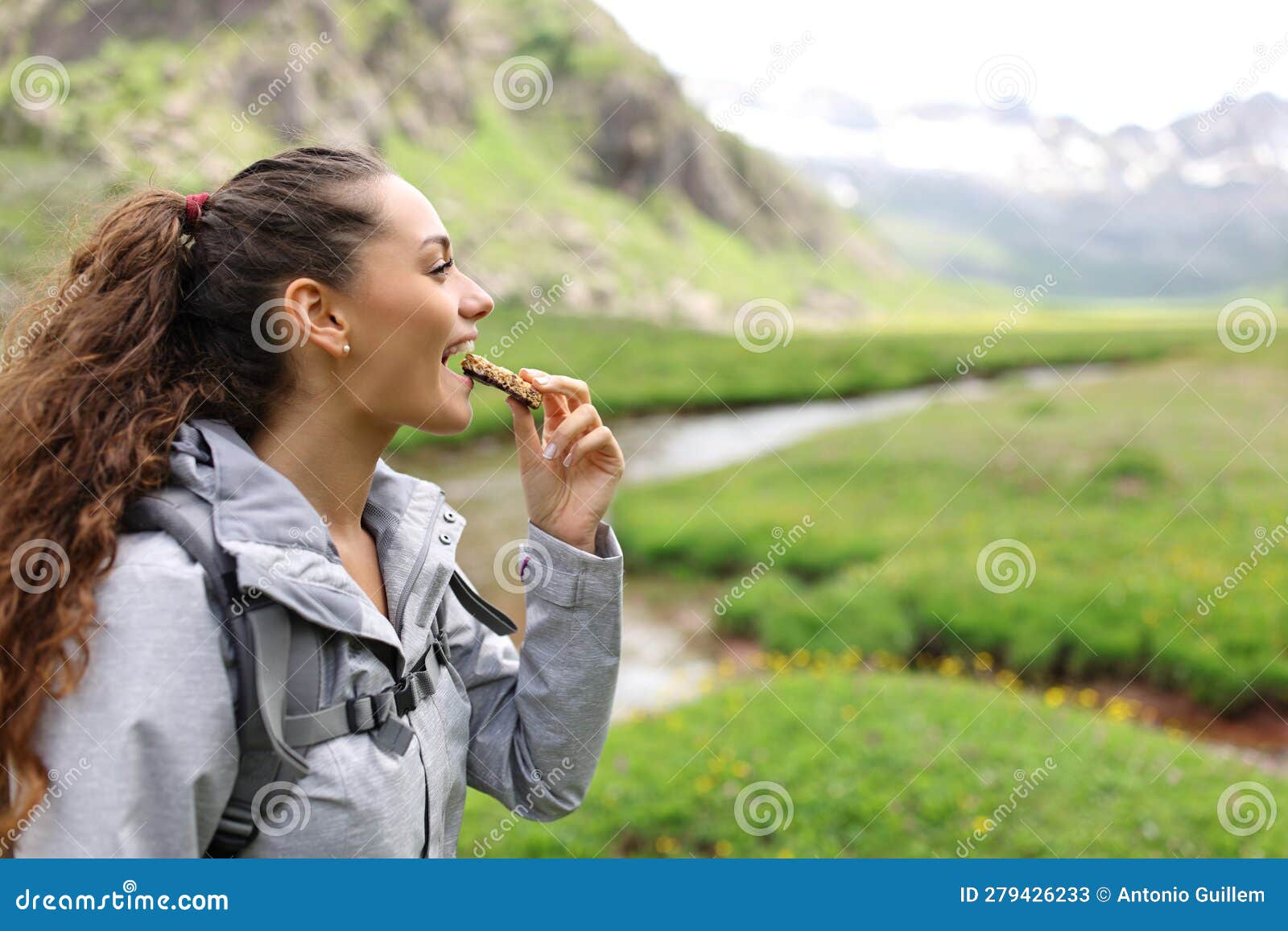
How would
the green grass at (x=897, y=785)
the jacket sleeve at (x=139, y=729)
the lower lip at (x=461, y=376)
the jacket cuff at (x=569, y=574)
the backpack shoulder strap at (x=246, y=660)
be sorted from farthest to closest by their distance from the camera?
1. the green grass at (x=897, y=785)
2. the jacket cuff at (x=569, y=574)
3. the lower lip at (x=461, y=376)
4. the backpack shoulder strap at (x=246, y=660)
5. the jacket sleeve at (x=139, y=729)

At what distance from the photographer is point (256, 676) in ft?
6.48

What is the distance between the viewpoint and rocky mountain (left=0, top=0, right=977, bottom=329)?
2800 cm

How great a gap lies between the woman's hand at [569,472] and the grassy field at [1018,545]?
341 inches

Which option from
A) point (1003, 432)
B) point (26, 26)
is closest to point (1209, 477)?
point (1003, 432)

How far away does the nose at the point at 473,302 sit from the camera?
2.56 metres

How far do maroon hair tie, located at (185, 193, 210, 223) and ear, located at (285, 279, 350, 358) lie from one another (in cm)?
35

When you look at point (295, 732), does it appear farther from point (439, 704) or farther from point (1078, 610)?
point (1078, 610)

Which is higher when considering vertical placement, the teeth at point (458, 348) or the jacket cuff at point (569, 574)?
the teeth at point (458, 348)

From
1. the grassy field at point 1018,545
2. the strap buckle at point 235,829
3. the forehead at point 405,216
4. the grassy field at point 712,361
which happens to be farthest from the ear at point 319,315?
the grassy field at point 712,361

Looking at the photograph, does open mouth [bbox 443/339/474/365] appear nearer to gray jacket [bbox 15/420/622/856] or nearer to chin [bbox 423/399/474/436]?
chin [bbox 423/399/474/436]

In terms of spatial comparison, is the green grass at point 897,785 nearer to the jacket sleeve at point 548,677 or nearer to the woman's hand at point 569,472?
the jacket sleeve at point 548,677

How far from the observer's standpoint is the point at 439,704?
2.54 meters

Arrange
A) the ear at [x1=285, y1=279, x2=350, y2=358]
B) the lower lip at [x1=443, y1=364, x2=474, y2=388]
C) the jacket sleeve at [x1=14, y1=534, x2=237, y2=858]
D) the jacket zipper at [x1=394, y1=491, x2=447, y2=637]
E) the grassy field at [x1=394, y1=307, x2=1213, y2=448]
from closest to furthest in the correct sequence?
the jacket sleeve at [x1=14, y1=534, x2=237, y2=858] < the ear at [x1=285, y1=279, x2=350, y2=358] < the jacket zipper at [x1=394, y1=491, x2=447, y2=637] < the lower lip at [x1=443, y1=364, x2=474, y2=388] < the grassy field at [x1=394, y1=307, x2=1213, y2=448]

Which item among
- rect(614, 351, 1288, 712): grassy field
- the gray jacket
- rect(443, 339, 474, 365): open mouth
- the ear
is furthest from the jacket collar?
rect(614, 351, 1288, 712): grassy field
